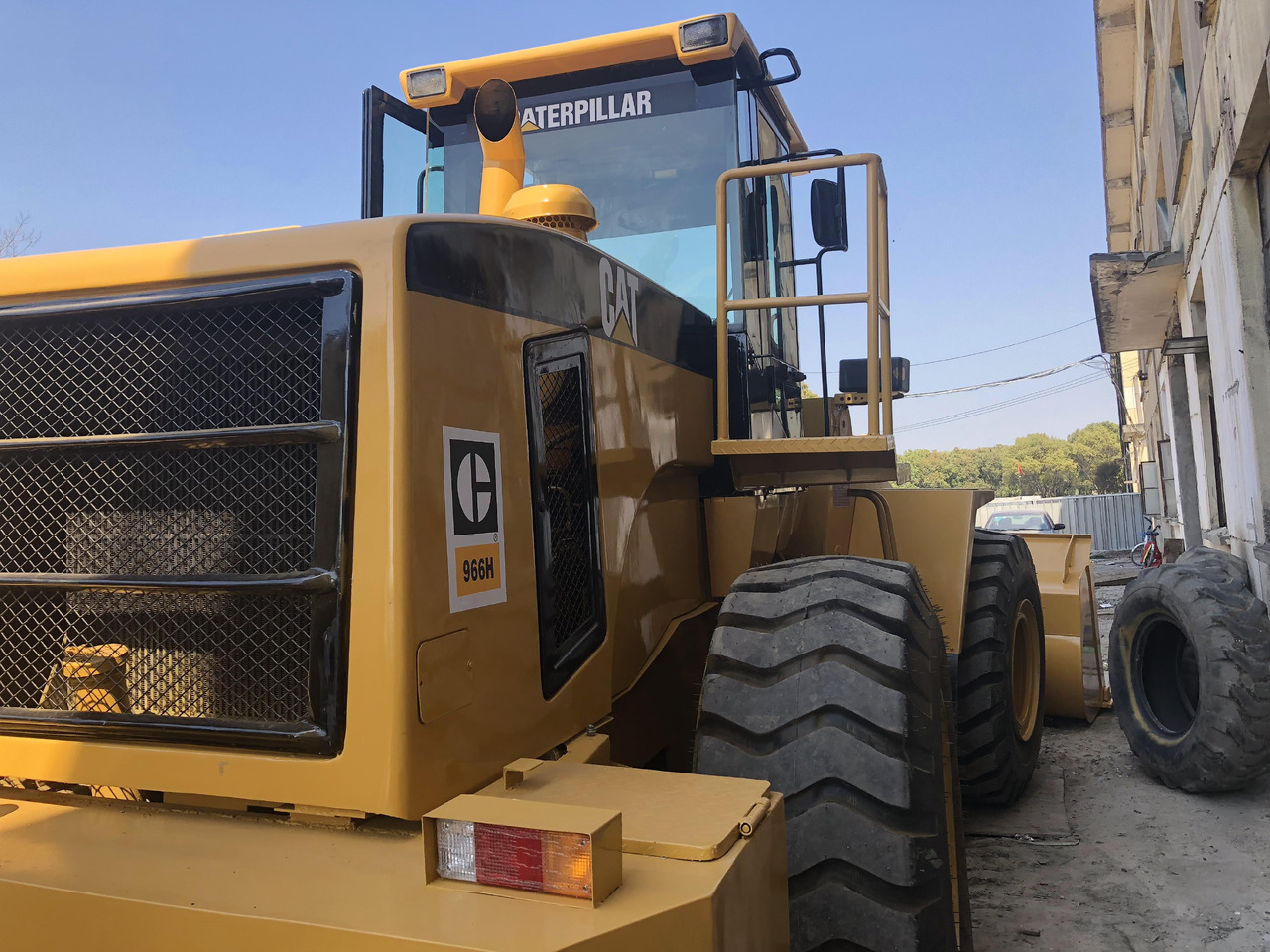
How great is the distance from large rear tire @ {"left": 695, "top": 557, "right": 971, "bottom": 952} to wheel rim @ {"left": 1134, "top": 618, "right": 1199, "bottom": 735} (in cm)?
339

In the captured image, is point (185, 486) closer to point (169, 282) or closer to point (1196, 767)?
point (169, 282)

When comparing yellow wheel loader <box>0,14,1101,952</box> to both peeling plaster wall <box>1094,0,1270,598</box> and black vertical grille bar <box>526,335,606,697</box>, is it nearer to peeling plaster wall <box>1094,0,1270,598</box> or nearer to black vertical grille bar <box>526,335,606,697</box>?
black vertical grille bar <box>526,335,606,697</box>

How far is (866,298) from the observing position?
3.21m

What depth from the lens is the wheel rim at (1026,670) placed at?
4.98 meters

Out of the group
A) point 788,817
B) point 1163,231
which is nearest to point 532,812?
point 788,817

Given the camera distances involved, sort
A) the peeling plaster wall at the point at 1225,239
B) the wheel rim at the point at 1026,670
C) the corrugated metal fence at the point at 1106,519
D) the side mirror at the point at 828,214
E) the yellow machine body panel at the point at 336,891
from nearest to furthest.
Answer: the yellow machine body panel at the point at 336,891, the side mirror at the point at 828,214, the wheel rim at the point at 1026,670, the peeling plaster wall at the point at 1225,239, the corrugated metal fence at the point at 1106,519

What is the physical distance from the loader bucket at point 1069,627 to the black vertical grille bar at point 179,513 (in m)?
5.05

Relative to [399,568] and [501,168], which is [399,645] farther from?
[501,168]

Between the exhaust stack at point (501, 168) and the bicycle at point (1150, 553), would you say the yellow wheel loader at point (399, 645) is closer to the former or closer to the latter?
the exhaust stack at point (501, 168)

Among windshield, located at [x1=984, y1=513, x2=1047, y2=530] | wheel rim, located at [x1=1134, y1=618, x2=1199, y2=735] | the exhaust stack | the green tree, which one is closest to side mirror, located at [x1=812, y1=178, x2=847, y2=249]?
the exhaust stack

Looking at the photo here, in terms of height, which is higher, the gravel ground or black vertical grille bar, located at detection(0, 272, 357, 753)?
black vertical grille bar, located at detection(0, 272, 357, 753)

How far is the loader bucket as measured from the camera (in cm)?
598

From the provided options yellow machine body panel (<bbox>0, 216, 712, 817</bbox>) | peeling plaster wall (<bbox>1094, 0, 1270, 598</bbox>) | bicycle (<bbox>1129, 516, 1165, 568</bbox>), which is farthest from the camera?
bicycle (<bbox>1129, 516, 1165, 568</bbox>)

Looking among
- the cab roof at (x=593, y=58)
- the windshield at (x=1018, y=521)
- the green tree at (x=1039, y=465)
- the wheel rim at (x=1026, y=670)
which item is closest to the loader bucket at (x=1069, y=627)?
the wheel rim at (x=1026, y=670)
